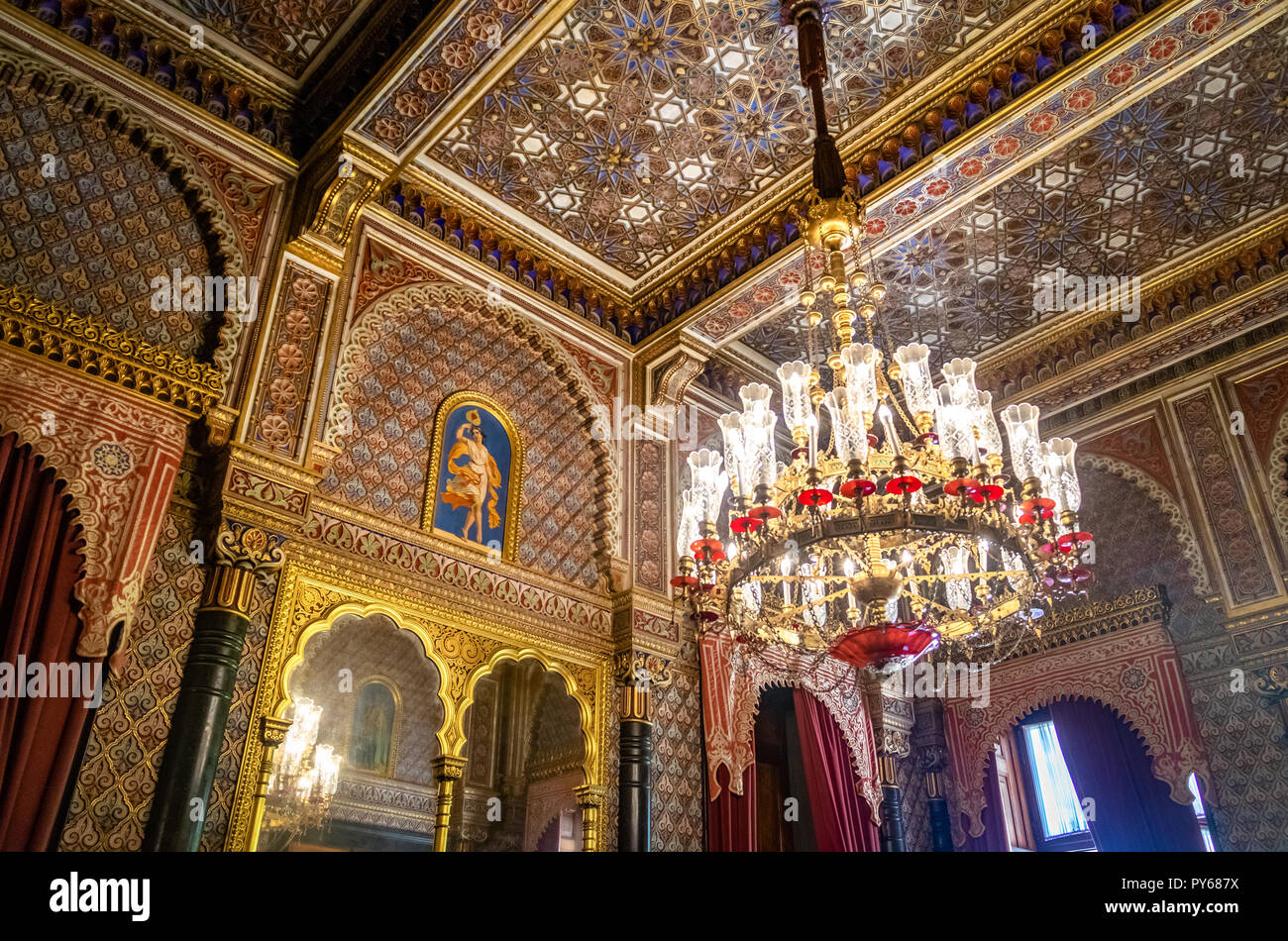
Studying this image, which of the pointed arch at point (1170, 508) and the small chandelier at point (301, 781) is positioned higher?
the pointed arch at point (1170, 508)

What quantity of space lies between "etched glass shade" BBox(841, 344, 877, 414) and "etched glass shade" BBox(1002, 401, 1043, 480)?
3.06 ft

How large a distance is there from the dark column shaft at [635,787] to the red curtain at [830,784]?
189 cm

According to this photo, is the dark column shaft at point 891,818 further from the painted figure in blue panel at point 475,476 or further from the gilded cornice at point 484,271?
the gilded cornice at point 484,271

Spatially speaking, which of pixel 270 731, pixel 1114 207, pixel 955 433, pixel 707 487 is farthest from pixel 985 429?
pixel 270 731

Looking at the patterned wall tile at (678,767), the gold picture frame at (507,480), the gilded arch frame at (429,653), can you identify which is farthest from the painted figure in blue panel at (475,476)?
the patterned wall tile at (678,767)

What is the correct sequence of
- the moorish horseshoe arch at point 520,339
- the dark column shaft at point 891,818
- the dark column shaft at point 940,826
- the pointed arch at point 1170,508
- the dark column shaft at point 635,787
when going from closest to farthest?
1. the moorish horseshoe arch at point 520,339
2. the dark column shaft at point 635,787
3. the pointed arch at point 1170,508
4. the dark column shaft at point 891,818
5. the dark column shaft at point 940,826

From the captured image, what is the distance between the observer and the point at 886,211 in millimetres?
6109

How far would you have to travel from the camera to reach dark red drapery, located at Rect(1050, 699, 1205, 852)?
6652 millimetres

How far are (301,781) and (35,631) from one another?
405 centimetres

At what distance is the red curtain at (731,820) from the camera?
621 cm

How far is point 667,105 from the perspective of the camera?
5.85 metres

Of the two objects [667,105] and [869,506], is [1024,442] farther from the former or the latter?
[667,105]
